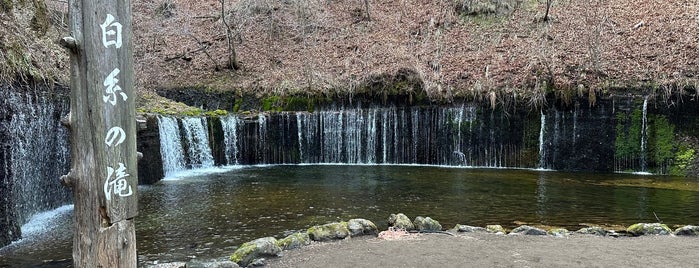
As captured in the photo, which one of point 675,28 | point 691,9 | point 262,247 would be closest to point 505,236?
point 262,247

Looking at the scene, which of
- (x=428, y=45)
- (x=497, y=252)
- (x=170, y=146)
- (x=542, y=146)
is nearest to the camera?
(x=497, y=252)

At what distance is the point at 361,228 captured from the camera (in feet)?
23.4

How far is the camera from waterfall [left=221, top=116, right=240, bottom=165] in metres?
16.7

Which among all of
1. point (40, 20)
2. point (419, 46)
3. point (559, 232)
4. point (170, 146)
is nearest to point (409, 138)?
point (419, 46)

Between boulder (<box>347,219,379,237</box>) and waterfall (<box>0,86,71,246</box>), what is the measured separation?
449 cm

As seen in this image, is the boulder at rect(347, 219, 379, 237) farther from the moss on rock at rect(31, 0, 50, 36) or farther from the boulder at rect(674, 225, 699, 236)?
the moss on rock at rect(31, 0, 50, 36)

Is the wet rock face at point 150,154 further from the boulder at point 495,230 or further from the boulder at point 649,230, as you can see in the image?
the boulder at point 649,230

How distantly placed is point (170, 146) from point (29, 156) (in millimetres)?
6291

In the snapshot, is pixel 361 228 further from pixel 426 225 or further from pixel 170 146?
pixel 170 146

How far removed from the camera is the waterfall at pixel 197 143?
15.6 m

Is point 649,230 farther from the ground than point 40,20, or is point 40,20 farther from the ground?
point 40,20

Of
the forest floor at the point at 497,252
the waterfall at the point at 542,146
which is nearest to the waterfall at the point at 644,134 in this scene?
the waterfall at the point at 542,146

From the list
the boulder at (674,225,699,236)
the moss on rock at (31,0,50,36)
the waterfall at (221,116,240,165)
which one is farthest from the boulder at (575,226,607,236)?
the waterfall at (221,116,240,165)

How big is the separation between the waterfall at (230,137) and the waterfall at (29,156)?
22.5ft
